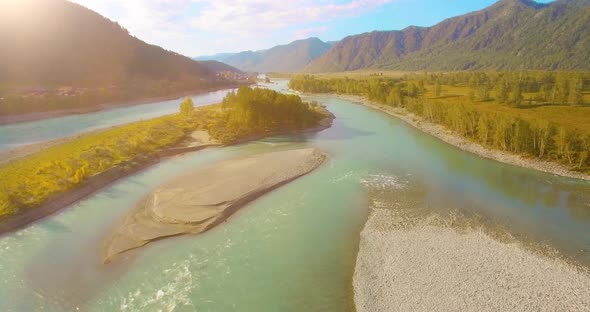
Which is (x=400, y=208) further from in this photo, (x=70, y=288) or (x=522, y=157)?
(x=70, y=288)

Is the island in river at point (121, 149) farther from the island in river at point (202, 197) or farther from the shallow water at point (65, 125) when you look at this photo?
the shallow water at point (65, 125)

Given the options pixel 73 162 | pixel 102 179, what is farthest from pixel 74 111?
pixel 102 179

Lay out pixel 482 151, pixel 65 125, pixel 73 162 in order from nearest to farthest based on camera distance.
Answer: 1. pixel 73 162
2. pixel 482 151
3. pixel 65 125

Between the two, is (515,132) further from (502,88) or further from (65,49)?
(65,49)

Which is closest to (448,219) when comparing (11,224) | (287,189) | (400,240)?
(400,240)

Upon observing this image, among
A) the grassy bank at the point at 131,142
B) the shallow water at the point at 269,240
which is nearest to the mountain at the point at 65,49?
the grassy bank at the point at 131,142

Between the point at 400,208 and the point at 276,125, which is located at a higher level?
the point at 276,125
